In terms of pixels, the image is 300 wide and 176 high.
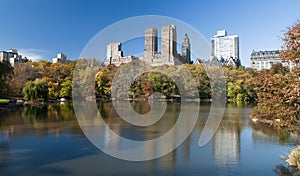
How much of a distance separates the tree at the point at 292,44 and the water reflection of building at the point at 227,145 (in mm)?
2655

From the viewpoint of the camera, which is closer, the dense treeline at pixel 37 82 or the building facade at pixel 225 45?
the dense treeline at pixel 37 82

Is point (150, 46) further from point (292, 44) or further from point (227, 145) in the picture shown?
point (292, 44)

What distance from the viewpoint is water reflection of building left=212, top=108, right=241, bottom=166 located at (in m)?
6.75

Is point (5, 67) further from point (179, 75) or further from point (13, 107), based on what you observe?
point (179, 75)

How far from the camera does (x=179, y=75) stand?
31344 mm

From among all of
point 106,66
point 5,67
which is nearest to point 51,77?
point 106,66

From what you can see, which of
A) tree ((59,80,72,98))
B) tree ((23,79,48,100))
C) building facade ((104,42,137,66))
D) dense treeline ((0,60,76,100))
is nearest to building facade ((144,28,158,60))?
building facade ((104,42,137,66))

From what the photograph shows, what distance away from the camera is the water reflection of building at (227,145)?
6750 mm

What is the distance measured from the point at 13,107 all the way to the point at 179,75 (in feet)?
58.9

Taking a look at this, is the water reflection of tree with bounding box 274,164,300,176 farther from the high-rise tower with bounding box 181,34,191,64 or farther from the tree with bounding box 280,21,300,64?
the high-rise tower with bounding box 181,34,191,64

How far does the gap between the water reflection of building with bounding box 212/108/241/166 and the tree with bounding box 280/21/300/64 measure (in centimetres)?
266

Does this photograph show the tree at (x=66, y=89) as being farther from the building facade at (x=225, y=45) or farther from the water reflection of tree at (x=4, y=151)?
the building facade at (x=225, y=45)

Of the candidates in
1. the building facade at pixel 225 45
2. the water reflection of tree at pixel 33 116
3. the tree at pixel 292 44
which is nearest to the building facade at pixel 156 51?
the water reflection of tree at pixel 33 116

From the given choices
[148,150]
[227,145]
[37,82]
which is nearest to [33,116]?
[148,150]
